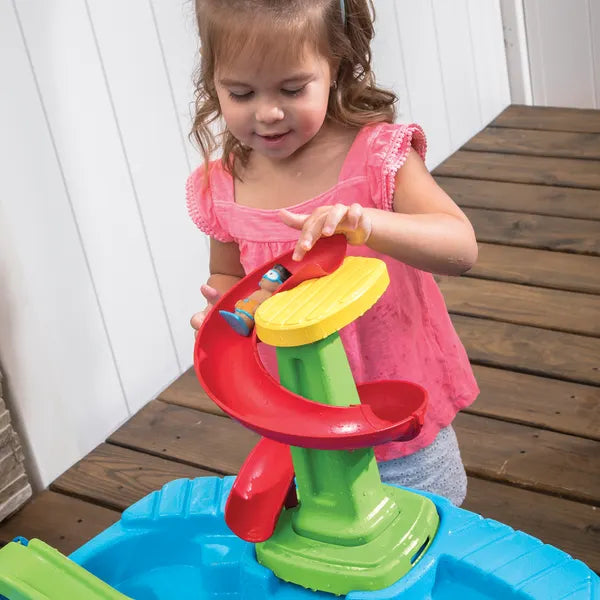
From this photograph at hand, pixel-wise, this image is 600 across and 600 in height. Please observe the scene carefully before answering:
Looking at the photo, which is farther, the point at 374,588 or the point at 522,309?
the point at 522,309

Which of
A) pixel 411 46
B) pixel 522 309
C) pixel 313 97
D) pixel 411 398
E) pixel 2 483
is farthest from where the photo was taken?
pixel 411 46

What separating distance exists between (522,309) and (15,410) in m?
0.87

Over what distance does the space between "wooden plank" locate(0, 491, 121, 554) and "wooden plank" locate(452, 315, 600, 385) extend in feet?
2.13

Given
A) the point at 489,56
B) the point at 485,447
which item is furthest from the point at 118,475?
the point at 489,56

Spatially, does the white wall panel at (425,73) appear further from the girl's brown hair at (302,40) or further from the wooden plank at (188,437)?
the girl's brown hair at (302,40)

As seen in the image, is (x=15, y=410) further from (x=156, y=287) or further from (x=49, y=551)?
(x=49, y=551)

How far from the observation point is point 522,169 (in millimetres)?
2496

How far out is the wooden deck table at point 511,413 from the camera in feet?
4.97

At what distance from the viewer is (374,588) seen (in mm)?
844

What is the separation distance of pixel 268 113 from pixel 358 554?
387 mm

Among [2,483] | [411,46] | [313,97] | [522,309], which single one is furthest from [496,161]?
[313,97]

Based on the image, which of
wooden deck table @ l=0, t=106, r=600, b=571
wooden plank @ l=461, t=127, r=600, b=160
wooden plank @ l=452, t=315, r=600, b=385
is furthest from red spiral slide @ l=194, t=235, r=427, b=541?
wooden plank @ l=461, t=127, r=600, b=160

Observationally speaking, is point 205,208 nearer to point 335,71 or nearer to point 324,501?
point 335,71

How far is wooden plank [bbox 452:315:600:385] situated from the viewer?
176 centimetres
